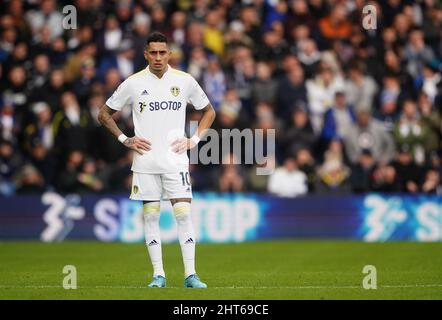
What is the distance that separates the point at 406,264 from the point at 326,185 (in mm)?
6088

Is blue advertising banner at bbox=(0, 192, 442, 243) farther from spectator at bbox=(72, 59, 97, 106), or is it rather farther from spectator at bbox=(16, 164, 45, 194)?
spectator at bbox=(72, 59, 97, 106)

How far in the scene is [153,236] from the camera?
12469 mm

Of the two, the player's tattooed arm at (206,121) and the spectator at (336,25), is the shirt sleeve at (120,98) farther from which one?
the spectator at (336,25)

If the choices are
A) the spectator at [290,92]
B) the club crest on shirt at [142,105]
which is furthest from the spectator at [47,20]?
the club crest on shirt at [142,105]

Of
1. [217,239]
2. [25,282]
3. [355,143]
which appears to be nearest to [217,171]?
[217,239]

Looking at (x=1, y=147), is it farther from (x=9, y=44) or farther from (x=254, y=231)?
(x=254, y=231)

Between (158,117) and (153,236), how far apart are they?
4.39 ft

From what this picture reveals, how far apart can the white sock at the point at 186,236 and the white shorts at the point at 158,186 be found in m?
0.14

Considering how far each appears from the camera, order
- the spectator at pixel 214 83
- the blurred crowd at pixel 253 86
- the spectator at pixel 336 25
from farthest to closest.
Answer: the spectator at pixel 336 25, the spectator at pixel 214 83, the blurred crowd at pixel 253 86

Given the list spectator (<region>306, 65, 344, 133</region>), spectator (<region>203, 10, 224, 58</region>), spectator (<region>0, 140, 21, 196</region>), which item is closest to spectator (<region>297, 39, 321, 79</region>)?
spectator (<region>306, 65, 344, 133</region>)

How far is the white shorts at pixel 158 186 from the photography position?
40.9 feet

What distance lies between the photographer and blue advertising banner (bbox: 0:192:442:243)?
21594mm

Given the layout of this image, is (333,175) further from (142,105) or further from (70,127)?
(142,105)

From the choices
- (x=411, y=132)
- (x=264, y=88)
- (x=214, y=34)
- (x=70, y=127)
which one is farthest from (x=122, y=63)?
(x=411, y=132)
